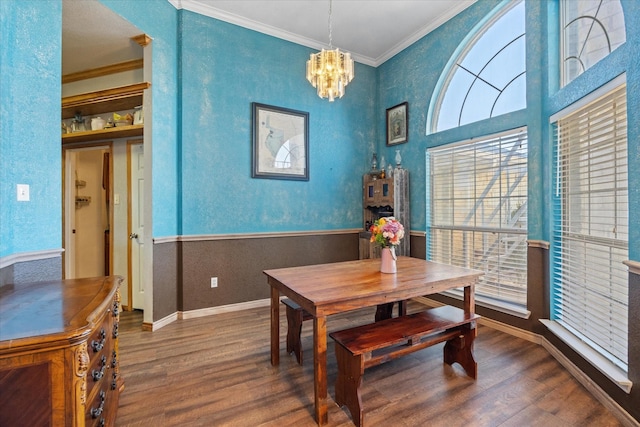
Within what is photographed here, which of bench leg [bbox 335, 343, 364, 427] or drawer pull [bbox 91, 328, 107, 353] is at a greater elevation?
drawer pull [bbox 91, 328, 107, 353]

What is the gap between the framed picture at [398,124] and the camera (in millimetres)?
3945

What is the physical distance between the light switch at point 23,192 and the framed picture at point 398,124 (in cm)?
373

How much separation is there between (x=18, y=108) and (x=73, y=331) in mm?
1486

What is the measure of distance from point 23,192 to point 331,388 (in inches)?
88.4

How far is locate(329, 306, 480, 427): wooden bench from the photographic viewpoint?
1.68m

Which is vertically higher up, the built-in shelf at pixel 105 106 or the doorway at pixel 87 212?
the built-in shelf at pixel 105 106

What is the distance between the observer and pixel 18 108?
5.46 ft

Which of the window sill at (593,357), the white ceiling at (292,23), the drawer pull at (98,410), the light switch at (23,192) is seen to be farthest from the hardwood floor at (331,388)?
the white ceiling at (292,23)

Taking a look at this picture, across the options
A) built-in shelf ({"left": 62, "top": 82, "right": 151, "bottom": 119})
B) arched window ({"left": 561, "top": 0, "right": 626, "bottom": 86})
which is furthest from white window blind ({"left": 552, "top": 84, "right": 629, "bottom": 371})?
built-in shelf ({"left": 62, "top": 82, "right": 151, "bottom": 119})

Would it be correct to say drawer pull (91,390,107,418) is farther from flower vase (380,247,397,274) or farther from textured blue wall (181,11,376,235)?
textured blue wall (181,11,376,235)

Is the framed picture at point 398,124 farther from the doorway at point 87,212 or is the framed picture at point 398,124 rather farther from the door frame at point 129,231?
the doorway at point 87,212

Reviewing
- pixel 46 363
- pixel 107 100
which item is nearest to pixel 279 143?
pixel 107 100

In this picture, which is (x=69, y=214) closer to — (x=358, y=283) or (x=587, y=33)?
(x=358, y=283)

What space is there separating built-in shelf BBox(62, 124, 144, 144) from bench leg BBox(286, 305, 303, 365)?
2449mm
